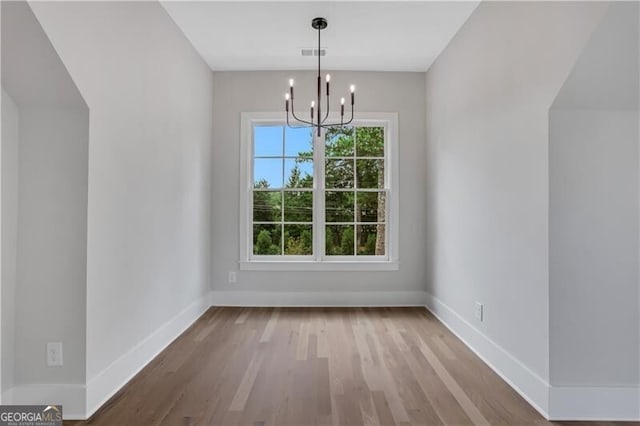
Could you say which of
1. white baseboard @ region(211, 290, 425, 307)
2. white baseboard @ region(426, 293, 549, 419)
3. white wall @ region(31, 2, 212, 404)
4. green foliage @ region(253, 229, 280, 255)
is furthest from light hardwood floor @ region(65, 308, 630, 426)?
green foliage @ region(253, 229, 280, 255)

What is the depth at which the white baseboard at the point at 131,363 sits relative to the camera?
2.00 m

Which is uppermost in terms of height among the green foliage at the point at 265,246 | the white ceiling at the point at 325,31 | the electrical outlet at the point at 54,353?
the white ceiling at the point at 325,31

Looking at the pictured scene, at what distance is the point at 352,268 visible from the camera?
4199 mm

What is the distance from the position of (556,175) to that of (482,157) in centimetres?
85

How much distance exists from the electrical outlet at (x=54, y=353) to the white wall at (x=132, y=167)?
14 centimetres

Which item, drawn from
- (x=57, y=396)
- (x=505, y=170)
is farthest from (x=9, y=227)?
(x=505, y=170)

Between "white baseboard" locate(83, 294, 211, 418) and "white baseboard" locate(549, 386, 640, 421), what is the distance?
242cm

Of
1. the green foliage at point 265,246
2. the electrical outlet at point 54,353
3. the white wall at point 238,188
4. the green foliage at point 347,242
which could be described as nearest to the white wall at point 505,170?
the white wall at point 238,188

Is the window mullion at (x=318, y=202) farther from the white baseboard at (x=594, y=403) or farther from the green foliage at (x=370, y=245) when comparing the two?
the white baseboard at (x=594, y=403)

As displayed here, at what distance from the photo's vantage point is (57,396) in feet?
6.31

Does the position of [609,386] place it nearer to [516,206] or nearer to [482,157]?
[516,206]

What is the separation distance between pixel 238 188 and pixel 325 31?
1895 mm

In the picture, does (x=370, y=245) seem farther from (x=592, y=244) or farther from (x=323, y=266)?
(x=592, y=244)

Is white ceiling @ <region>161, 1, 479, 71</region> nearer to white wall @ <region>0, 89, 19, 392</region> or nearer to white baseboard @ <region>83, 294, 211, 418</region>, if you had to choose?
white wall @ <region>0, 89, 19, 392</region>
